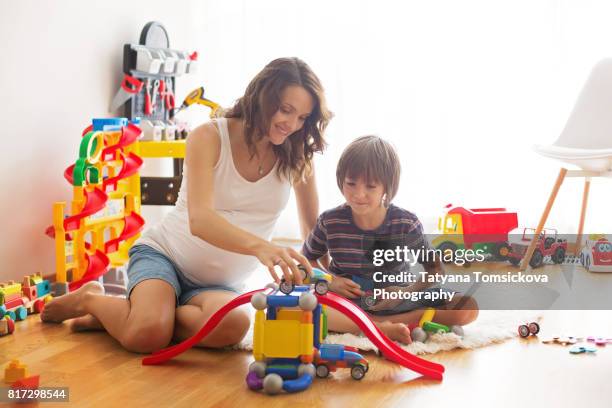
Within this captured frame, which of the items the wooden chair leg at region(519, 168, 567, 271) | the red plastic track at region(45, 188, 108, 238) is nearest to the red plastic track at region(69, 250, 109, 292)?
the red plastic track at region(45, 188, 108, 238)

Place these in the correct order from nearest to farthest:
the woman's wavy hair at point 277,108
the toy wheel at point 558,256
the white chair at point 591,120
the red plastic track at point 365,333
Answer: the red plastic track at point 365,333 < the woman's wavy hair at point 277,108 < the white chair at point 591,120 < the toy wheel at point 558,256

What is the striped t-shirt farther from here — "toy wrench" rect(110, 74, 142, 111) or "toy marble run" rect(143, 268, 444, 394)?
"toy wrench" rect(110, 74, 142, 111)

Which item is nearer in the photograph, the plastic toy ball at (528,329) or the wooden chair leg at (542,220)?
the plastic toy ball at (528,329)

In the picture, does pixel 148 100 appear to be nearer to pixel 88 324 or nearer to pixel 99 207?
pixel 99 207

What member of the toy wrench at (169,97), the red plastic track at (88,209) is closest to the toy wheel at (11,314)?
the red plastic track at (88,209)

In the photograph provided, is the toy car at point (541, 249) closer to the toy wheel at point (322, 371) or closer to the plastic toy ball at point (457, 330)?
the plastic toy ball at point (457, 330)

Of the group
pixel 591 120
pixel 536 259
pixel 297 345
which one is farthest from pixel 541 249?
pixel 297 345

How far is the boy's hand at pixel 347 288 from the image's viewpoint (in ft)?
7.00

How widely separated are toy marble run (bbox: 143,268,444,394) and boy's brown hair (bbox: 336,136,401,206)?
1.45 feet

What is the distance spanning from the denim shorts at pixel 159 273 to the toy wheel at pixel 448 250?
1.36 meters

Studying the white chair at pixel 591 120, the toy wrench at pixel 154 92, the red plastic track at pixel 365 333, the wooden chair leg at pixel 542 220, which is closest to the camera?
the red plastic track at pixel 365 333

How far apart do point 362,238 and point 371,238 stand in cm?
2

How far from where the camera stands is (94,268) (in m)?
2.66

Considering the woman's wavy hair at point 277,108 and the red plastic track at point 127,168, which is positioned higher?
the woman's wavy hair at point 277,108
